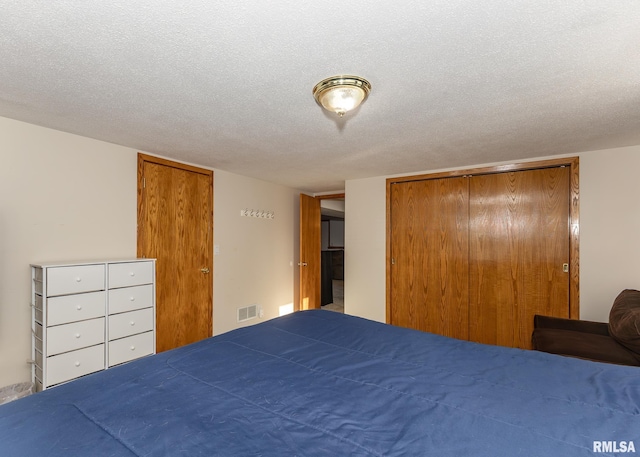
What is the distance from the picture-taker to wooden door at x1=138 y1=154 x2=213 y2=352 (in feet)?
10.5

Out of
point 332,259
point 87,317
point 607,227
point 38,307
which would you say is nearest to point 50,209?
point 38,307

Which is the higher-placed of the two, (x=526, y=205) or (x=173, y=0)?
(x=173, y=0)

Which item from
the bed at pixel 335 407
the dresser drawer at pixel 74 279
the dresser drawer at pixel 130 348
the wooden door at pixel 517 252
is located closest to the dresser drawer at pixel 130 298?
the dresser drawer at pixel 74 279

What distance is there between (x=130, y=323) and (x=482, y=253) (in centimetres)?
387

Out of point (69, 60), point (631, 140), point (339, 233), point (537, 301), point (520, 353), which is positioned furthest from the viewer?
point (339, 233)

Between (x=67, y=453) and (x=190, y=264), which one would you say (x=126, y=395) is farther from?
(x=190, y=264)

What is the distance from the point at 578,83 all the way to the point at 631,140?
1709mm

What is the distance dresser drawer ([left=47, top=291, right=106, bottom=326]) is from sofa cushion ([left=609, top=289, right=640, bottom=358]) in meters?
4.02

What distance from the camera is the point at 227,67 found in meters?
1.60

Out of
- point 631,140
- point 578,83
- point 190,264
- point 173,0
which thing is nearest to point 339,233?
point 190,264

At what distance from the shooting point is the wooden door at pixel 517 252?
326 centimetres

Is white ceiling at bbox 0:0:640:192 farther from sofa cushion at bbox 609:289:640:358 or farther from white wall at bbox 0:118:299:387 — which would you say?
sofa cushion at bbox 609:289:640:358

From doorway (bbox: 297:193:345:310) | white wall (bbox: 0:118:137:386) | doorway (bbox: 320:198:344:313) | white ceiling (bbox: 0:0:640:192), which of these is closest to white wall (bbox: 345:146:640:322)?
white ceiling (bbox: 0:0:640:192)

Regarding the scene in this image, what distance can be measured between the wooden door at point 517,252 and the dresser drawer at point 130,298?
364 centimetres
